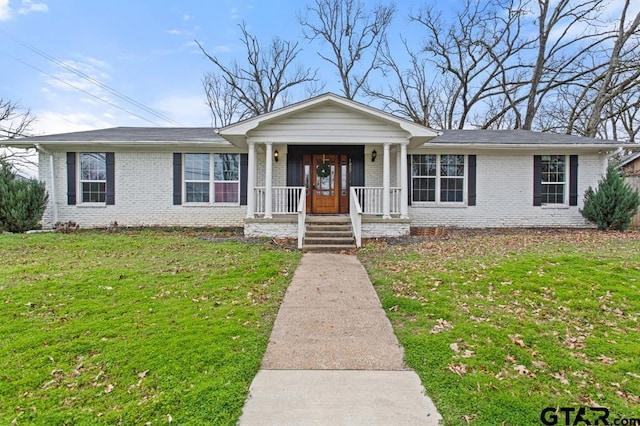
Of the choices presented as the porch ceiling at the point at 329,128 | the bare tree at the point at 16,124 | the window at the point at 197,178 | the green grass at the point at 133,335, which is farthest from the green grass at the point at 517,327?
the bare tree at the point at 16,124

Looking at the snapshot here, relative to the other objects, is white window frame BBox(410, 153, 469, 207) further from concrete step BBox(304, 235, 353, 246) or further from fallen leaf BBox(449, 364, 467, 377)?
fallen leaf BBox(449, 364, 467, 377)

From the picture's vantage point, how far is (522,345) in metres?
3.33

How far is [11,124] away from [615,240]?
3657 centimetres

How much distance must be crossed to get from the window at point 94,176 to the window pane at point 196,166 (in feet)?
9.18

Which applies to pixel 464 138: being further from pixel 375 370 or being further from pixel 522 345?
pixel 375 370

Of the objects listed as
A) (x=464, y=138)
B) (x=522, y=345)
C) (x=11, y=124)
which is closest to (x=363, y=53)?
(x=464, y=138)

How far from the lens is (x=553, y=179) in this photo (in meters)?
11.5

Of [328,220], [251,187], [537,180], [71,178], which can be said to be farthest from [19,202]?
[537,180]

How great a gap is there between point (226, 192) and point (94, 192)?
14.9ft

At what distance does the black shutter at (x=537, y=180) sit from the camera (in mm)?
11359

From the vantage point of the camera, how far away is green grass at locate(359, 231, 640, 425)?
2.54 meters

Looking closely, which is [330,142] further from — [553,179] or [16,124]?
[16,124]

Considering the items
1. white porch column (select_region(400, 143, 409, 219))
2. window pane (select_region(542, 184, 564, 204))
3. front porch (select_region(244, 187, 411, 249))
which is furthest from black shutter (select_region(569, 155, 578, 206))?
white porch column (select_region(400, 143, 409, 219))

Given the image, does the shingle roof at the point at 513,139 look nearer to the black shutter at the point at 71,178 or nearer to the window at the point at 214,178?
the window at the point at 214,178
